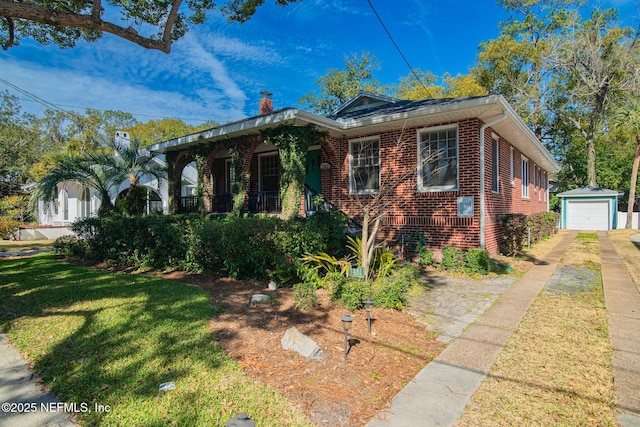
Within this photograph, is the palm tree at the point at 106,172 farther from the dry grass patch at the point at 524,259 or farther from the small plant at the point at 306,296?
the dry grass patch at the point at 524,259

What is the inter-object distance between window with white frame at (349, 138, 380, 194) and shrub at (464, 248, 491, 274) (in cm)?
325

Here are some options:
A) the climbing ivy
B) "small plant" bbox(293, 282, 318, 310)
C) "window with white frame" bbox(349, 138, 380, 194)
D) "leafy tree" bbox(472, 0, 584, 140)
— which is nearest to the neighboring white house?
the climbing ivy

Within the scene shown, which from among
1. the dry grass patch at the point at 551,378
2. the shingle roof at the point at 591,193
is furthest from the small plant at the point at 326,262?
the shingle roof at the point at 591,193

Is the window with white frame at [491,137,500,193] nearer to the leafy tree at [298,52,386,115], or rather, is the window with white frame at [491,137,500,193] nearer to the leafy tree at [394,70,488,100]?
the leafy tree at [394,70,488,100]

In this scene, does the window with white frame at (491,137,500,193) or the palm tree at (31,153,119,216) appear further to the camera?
the palm tree at (31,153,119,216)

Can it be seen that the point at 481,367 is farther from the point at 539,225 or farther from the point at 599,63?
the point at 599,63

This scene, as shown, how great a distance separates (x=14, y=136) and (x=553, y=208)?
158 ft

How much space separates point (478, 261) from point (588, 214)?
73.0 ft

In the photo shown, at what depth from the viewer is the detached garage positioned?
22.8 metres

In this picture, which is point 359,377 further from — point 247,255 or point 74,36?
point 74,36

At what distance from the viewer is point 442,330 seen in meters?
4.43

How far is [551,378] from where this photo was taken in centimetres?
314

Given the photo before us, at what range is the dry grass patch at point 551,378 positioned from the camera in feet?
8.57

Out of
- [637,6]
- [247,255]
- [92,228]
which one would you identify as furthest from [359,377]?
[637,6]
